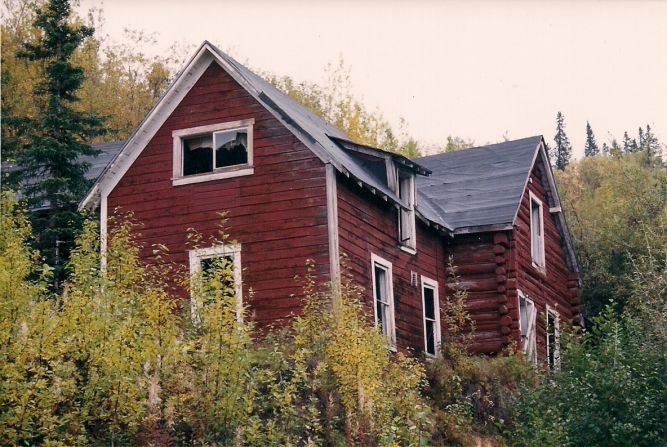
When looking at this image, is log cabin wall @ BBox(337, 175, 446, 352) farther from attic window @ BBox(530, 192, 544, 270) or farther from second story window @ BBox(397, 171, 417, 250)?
attic window @ BBox(530, 192, 544, 270)

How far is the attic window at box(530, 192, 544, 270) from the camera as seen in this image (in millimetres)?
32656

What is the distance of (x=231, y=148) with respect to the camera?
1002 inches

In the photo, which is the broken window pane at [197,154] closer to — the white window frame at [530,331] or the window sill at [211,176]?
the window sill at [211,176]

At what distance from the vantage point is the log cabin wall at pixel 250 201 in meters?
24.0

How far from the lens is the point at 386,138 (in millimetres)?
56656

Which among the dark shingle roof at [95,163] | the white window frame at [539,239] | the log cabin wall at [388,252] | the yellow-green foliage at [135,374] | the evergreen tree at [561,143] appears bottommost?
the yellow-green foliage at [135,374]

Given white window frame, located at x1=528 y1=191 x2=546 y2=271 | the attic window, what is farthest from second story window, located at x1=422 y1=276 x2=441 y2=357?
the attic window

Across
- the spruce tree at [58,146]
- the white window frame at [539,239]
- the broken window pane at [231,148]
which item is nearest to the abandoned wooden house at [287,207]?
the broken window pane at [231,148]

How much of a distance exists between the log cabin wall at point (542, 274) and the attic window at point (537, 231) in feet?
0.82

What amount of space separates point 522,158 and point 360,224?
960 cm

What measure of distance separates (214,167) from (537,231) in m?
11.8

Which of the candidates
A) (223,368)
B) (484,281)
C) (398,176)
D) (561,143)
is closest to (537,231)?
(484,281)

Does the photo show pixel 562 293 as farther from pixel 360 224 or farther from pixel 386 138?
pixel 386 138

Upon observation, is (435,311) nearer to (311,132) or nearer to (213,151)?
(311,132)
